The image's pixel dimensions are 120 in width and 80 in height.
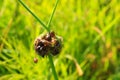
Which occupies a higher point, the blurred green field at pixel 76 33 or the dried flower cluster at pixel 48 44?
the blurred green field at pixel 76 33

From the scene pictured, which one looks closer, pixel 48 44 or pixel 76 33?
pixel 48 44

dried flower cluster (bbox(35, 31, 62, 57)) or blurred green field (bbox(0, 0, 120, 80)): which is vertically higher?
blurred green field (bbox(0, 0, 120, 80))

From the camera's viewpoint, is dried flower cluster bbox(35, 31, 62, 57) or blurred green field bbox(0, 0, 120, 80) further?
blurred green field bbox(0, 0, 120, 80)

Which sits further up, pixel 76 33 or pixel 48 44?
pixel 76 33

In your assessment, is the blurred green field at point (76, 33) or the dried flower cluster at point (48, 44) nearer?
the dried flower cluster at point (48, 44)
